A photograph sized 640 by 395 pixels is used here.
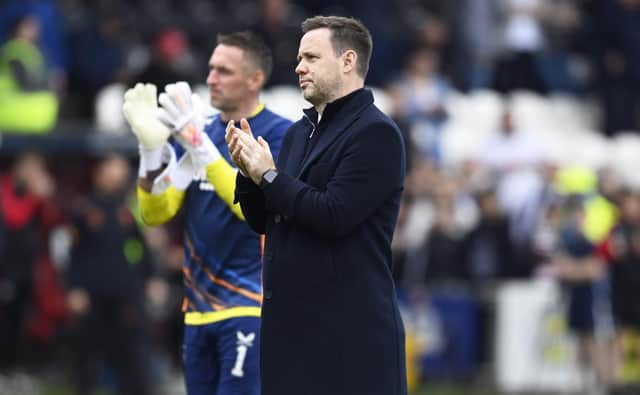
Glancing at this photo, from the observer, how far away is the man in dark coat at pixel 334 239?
602 centimetres

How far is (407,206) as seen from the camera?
54.3 ft

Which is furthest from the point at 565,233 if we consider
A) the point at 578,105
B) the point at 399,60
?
the point at 578,105

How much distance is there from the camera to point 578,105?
21688 millimetres

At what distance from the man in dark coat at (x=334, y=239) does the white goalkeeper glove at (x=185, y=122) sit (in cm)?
121


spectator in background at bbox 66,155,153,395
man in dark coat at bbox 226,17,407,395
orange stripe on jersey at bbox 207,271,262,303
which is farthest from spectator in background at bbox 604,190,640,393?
man in dark coat at bbox 226,17,407,395

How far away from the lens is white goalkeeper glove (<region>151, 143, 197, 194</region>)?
7711 millimetres

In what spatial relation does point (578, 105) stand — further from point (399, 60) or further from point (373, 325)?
point (373, 325)

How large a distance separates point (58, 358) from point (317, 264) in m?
8.77

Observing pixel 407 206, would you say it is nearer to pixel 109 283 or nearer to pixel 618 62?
pixel 109 283

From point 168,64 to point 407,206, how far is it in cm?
334

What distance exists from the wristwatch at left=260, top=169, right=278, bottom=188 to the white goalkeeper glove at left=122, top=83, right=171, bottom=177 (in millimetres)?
1614

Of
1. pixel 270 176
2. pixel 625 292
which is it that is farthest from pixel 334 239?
pixel 625 292

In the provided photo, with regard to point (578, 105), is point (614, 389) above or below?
below

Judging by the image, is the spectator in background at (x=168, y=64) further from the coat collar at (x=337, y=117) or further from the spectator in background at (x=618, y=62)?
the coat collar at (x=337, y=117)
